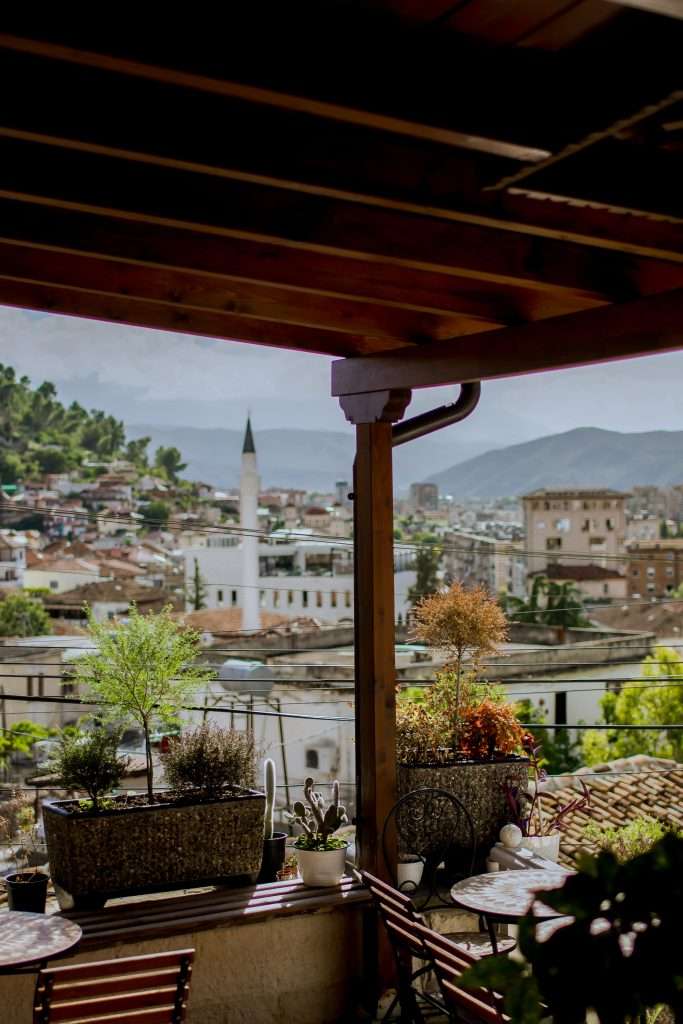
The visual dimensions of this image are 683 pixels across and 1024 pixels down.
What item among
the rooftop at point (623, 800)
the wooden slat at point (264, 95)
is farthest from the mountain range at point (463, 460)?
the wooden slat at point (264, 95)

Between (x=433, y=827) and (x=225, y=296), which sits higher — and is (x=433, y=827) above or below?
below

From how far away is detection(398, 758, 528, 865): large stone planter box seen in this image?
431 cm

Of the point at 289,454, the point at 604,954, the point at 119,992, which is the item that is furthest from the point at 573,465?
the point at 604,954

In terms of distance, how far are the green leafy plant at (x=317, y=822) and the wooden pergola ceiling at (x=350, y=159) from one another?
1.74m

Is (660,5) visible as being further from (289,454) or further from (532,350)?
(289,454)

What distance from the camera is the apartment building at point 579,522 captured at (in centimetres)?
5453

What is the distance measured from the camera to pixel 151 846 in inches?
145

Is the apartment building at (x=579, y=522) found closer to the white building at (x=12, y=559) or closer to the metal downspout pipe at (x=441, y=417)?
the white building at (x=12, y=559)

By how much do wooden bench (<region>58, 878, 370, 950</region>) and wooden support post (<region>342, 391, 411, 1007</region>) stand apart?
27 cm

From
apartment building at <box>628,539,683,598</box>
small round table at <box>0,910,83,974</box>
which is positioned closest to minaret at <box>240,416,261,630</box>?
apartment building at <box>628,539,683,598</box>

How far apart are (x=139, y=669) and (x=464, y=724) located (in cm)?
141

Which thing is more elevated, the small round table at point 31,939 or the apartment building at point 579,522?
the apartment building at point 579,522

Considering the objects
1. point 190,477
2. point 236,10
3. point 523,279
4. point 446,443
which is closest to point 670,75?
point 236,10

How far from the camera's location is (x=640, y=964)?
1026mm
